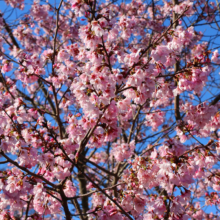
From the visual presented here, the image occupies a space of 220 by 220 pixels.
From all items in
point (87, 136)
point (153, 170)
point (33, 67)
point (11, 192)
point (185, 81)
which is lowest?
point (11, 192)

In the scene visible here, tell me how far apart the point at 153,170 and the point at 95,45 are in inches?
60.7

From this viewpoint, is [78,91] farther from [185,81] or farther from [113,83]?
[185,81]

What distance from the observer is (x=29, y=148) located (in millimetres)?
2916

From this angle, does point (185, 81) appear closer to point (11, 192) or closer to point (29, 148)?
point (29, 148)

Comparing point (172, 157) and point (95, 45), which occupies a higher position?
point (95, 45)

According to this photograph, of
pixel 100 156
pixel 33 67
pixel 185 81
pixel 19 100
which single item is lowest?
pixel 19 100

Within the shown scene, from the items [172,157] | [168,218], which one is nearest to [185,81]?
[172,157]

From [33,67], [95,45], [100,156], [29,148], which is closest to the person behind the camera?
[95,45]

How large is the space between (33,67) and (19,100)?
0.58 m

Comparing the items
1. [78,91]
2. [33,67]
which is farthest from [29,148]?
[33,67]

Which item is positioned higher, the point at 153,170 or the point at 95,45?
the point at 95,45

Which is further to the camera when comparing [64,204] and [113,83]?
[64,204]

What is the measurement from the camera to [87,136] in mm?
2766

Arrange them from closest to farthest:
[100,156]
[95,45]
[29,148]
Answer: [95,45]
[29,148]
[100,156]
